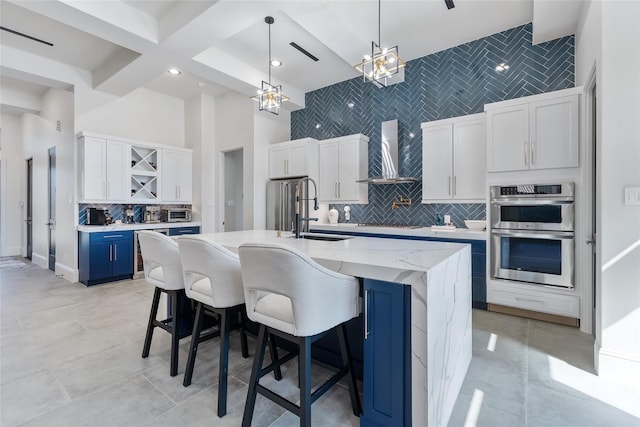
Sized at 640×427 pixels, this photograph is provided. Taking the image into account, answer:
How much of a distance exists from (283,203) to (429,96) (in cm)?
275

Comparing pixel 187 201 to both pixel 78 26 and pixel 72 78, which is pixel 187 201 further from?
pixel 78 26

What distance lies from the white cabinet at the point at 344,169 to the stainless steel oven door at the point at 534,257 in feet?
6.64

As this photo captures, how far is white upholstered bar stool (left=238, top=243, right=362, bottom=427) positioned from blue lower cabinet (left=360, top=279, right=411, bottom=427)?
0.15 metres

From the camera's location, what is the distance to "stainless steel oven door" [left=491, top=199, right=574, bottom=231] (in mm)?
2885

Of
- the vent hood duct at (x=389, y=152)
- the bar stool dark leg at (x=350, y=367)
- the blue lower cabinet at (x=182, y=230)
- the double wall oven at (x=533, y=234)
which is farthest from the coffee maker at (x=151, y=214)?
the double wall oven at (x=533, y=234)

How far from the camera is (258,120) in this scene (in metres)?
5.30

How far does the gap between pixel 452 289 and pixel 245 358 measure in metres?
1.61

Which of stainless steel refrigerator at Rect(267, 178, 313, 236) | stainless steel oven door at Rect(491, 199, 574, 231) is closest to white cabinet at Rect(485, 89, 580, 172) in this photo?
stainless steel oven door at Rect(491, 199, 574, 231)

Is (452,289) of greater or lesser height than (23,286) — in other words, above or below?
above

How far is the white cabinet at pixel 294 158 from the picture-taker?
4914mm

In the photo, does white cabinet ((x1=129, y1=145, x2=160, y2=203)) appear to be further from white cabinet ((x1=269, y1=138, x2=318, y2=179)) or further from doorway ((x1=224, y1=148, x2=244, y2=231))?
white cabinet ((x1=269, y1=138, x2=318, y2=179))

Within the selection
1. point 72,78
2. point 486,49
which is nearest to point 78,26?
point 72,78

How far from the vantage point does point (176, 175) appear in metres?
5.75

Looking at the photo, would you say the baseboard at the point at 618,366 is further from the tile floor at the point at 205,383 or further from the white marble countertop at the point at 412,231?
the white marble countertop at the point at 412,231
